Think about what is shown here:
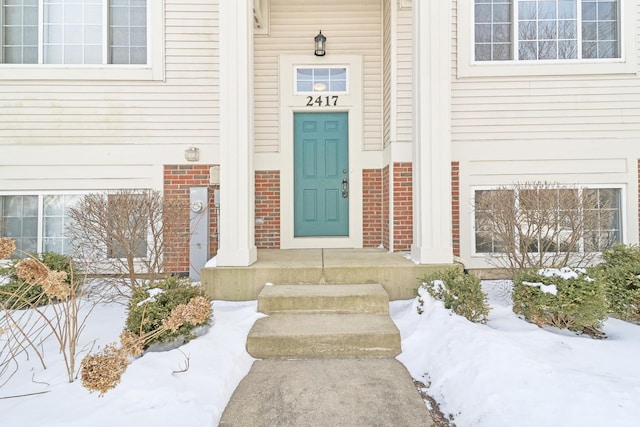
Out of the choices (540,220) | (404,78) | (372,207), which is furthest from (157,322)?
(404,78)

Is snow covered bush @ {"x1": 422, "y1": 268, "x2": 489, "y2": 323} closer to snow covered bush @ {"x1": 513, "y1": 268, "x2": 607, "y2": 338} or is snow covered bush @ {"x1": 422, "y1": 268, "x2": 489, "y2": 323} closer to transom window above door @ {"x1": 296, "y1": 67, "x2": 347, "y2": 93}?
snow covered bush @ {"x1": 513, "y1": 268, "x2": 607, "y2": 338}

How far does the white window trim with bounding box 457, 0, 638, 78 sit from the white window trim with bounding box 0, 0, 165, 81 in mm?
4100

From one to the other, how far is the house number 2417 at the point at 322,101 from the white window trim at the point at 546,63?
1.79m

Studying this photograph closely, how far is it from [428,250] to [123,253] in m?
3.26

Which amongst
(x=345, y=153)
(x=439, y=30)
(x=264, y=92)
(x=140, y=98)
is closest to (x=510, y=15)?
(x=439, y=30)

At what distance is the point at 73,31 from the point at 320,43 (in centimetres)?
344

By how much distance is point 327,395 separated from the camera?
2.30m

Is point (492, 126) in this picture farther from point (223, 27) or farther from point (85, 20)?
point (85, 20)

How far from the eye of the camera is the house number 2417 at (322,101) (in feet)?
18.3

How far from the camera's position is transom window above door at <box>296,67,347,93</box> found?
5590mm

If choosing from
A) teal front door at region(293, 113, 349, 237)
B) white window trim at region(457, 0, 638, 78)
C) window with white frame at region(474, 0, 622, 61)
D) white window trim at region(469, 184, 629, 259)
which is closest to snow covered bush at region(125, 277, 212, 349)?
teal front door at region(293, 113, 349, 237)

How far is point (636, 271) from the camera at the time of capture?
10.1 ft

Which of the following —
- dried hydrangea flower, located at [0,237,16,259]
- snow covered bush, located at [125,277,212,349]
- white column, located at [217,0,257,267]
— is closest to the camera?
dried hydrangea flower, located at [0,237,16,259]

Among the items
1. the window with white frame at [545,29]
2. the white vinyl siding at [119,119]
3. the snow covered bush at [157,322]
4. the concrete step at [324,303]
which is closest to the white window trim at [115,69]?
the white vinyl siding at [119,119]
